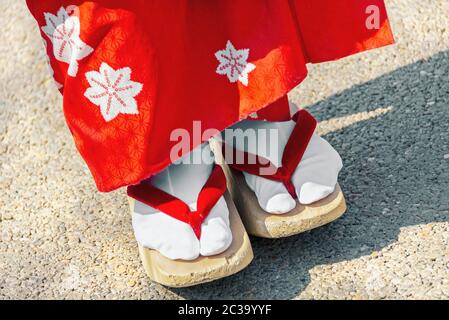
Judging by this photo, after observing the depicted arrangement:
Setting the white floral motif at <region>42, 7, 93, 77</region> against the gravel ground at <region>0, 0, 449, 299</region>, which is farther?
the gravel ground at <region>0, 0, 449, 299</region>

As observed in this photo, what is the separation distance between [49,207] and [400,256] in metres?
0.64

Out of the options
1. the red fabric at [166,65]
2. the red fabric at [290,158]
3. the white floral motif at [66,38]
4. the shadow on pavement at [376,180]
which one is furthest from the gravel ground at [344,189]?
the white floral motif at [66,38]

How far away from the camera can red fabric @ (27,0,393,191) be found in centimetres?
122

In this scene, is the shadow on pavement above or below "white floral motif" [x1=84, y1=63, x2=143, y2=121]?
below

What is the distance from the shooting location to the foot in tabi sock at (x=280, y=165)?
1.36 metres

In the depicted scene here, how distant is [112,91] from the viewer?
1244 mm

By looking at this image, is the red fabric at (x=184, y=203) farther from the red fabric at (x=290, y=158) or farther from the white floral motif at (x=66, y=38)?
the white floral motif at (x=66, y=38)

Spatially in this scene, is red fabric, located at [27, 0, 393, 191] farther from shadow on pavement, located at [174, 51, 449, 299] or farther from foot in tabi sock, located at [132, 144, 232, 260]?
shadow on pavement, located at [174, 51, 449, 299]

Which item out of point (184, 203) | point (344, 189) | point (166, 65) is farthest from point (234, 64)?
point (344, 189)

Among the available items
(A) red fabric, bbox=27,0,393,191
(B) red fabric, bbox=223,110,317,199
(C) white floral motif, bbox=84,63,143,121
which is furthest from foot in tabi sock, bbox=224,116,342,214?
(C) white floral motif, bbox=84,63,143,121

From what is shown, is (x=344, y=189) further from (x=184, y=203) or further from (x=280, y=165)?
(x=184, y=203)

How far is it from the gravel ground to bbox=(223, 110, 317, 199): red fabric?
116 millimetres

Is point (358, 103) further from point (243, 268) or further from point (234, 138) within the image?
point (243, 268)

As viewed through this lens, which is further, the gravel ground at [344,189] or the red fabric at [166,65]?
the gravel ground at [344,189]
